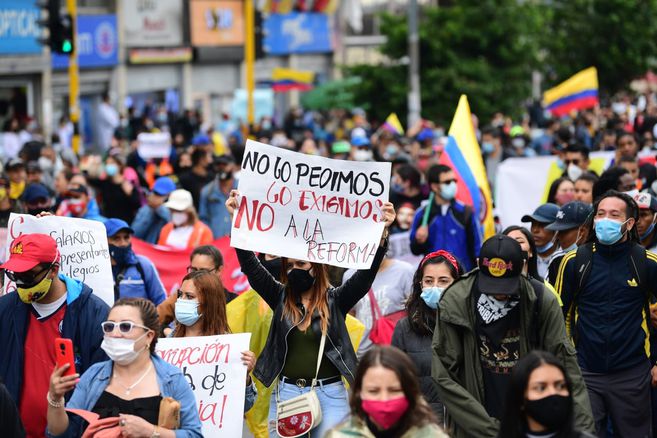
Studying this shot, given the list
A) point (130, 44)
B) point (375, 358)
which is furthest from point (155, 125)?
point (375, 358)

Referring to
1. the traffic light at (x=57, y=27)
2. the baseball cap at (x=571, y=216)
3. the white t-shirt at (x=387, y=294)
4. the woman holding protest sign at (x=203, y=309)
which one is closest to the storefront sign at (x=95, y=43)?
the traffic light at (x=57, y=27)

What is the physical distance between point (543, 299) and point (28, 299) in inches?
101

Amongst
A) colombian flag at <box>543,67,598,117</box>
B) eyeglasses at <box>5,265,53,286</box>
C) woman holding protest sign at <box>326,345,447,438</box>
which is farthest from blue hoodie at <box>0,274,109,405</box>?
colombian flag at <box>543,67,598,117</box>

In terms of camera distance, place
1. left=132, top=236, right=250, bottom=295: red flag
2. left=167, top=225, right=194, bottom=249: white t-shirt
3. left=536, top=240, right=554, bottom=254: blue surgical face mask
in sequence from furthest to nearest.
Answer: left=167, top=225, right=194, bottom=249: white t-shirt
left=132, top=236, right=250, bottom=295: red flag
left=536, top=240, right=554, bottom=254: blue surgical face mask

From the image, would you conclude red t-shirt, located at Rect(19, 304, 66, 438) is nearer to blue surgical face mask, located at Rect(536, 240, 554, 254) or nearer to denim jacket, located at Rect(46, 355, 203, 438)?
denim jacket, located at Rect(46, 355, 203, 438)

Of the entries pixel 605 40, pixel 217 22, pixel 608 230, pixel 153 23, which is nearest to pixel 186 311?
pixel 608 230

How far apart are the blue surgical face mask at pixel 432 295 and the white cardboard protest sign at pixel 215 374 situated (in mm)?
987

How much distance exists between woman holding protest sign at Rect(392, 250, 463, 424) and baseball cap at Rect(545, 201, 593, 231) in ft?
5.38

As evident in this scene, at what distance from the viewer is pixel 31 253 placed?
6531 millimetres

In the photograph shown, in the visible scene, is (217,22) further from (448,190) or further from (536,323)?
(536,323)

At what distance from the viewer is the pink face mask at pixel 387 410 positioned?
191 inches

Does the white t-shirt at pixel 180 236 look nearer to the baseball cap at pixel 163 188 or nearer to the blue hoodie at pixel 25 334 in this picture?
the baseball cap at pixel 163 188

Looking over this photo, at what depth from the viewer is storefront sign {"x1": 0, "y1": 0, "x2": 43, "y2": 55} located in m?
28.0

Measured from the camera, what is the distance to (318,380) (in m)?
6.79
